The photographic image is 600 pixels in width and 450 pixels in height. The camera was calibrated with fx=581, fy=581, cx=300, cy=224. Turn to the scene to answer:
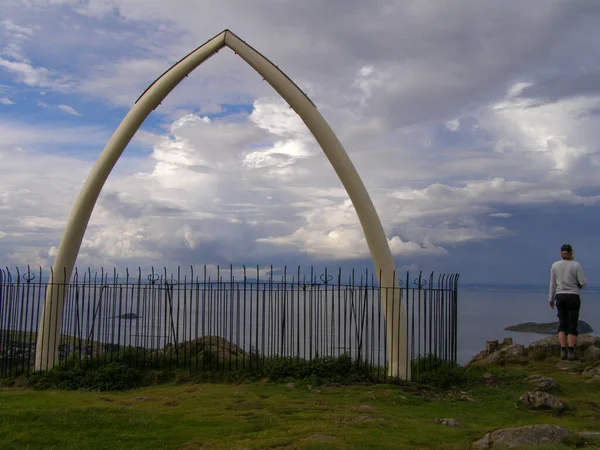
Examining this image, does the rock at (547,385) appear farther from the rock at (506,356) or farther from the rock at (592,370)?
the rock at (506,356)

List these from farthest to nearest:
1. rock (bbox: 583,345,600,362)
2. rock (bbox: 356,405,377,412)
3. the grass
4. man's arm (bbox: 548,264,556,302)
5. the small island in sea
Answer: the small island in sea
rock (bbox: 583,345,600,362)
man's arm (bbox: 548,264,556,302)
rock (bbox: 356,405,377,412)
the grass

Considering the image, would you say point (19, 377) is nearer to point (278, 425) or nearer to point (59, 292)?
point (59, 292)

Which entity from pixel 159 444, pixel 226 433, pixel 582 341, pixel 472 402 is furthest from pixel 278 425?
pixel 582 341

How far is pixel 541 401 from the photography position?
9641mm

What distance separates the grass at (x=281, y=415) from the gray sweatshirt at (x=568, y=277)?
5.83ft

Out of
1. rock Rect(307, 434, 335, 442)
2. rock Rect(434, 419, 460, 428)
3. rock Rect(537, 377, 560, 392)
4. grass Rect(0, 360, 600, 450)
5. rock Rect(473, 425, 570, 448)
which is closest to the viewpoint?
rock Rect(473, 425, 570, 448)

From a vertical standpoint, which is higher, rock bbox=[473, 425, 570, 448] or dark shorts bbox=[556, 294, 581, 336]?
dark shorts bbox=[556, 294, 581, 336]

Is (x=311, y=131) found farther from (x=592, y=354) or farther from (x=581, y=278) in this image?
(x=592, y=354)

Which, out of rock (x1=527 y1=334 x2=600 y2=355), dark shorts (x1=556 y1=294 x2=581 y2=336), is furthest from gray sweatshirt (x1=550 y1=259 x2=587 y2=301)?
rock (x1=527 y1=334 x2=600 y2=355)

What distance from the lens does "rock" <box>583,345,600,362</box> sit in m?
12.9

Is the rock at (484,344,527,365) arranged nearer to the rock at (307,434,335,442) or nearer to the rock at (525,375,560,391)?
the rock at (525,375,560,391)

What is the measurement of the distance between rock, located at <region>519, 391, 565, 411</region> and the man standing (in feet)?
9.67

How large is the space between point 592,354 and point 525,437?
7227 mm

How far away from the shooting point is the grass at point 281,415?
7.36 m
